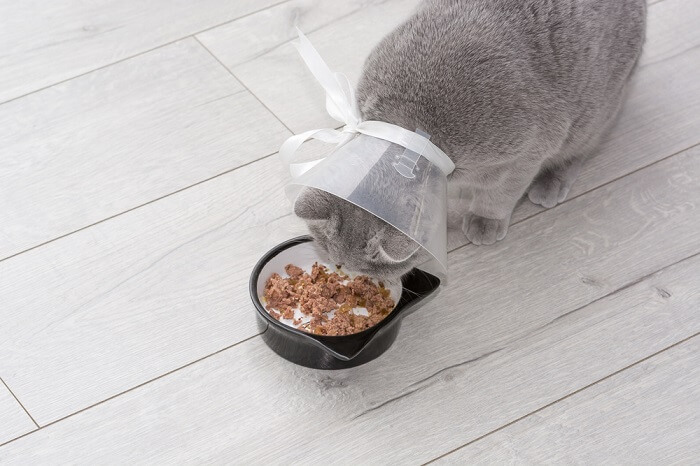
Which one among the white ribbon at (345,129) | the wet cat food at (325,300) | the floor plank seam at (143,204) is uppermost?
the white ribbon at (345,129)

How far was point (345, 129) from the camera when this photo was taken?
1226 millimetres

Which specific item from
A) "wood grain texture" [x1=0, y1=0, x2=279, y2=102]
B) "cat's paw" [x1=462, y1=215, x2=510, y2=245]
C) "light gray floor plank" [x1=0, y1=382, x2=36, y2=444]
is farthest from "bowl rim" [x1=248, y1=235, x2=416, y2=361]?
"wood grain texture" [x1=0, y1=0, x2=279, y2=102]

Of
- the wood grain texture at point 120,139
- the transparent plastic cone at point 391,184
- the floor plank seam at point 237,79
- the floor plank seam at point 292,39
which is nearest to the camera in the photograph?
the transparent plastic cone at point 391,184

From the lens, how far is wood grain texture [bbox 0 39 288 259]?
1498mm

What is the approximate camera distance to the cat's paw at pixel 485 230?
145 cm

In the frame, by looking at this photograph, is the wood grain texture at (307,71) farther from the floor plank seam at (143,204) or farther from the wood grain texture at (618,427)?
the wood grain texture at (618,427)

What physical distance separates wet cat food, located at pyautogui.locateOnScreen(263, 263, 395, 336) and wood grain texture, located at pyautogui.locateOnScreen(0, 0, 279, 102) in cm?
71

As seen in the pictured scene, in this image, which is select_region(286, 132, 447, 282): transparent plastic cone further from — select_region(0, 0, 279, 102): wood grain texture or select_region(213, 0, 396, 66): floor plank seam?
select_region(0, 0, 279, 102): wood grain texture

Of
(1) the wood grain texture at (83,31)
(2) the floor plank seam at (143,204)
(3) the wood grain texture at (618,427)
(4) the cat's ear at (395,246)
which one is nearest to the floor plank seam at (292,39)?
(1) the wood grain texture at (83,31)

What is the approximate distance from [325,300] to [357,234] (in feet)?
0.66

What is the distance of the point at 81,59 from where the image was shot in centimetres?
175

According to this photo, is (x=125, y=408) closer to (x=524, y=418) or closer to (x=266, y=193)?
(x=266, y=193)

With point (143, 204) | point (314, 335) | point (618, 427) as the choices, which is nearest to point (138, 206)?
point (143, 204)

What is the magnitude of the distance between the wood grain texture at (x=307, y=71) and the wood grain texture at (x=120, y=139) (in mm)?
34
